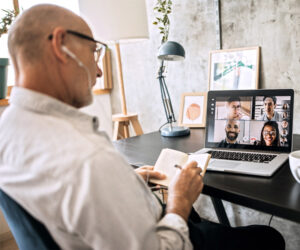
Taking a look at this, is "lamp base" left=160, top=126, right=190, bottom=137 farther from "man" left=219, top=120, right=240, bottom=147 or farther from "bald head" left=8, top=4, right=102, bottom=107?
"bald head" left=8, top=4, right=102, bottom=107

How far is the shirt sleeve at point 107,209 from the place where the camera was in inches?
19.0

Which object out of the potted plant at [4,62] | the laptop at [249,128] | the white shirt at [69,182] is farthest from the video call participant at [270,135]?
the potted plant at [4,62]

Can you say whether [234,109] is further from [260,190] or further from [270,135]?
[260,190]

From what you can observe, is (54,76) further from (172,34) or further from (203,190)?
(172,34)

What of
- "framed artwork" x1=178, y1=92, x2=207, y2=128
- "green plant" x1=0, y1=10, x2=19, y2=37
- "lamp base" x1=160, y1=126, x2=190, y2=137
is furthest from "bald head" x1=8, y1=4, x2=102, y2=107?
"green plant" x1=0, y1=10, x2=19, y2=37

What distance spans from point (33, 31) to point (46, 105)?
172 mm

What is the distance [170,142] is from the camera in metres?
1.42

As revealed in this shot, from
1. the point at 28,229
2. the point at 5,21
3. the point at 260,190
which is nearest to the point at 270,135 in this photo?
the point at 260,190

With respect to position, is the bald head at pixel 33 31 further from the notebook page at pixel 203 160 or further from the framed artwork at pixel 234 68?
the framed artwork at pixel 234 68

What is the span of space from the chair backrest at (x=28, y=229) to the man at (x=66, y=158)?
0.07ft

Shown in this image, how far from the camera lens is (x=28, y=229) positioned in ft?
1.91

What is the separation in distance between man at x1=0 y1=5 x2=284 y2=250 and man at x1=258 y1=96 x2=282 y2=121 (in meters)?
0.59

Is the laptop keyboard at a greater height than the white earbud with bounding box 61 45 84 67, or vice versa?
the white earbud with bounding box 61 45 84 67

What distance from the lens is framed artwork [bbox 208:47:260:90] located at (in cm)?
150
